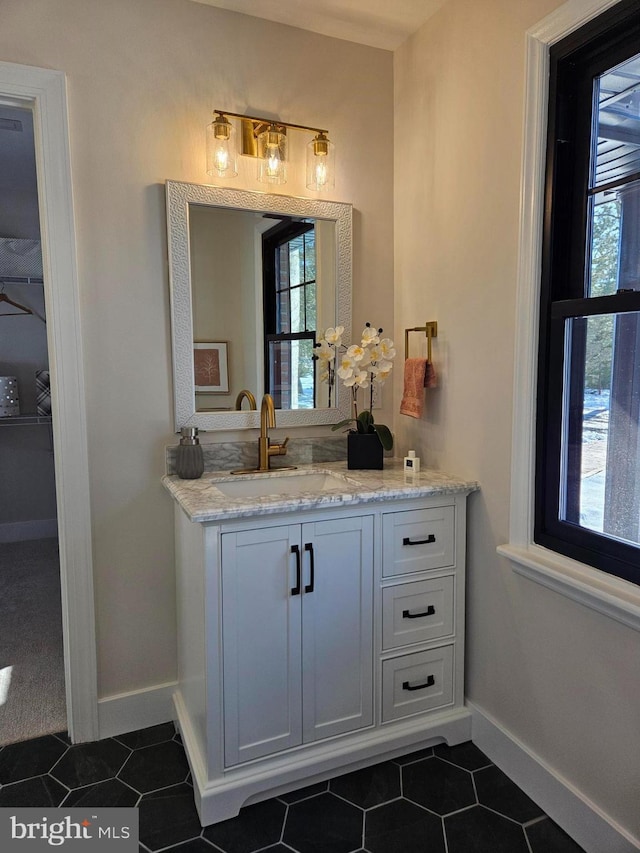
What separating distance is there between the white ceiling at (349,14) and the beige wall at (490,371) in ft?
0.20

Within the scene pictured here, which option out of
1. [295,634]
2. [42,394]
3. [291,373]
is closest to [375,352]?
[291,373]

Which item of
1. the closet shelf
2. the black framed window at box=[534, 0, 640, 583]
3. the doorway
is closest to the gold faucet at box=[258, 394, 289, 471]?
the black framed window at box=[534, 0, 640, 583]

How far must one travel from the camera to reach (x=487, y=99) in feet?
6.23

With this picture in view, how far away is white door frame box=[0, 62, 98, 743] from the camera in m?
1.89

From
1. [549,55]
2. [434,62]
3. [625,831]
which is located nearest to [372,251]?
[434,62]

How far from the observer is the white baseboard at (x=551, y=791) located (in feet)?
5.02

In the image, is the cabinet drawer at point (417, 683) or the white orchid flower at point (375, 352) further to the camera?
the white orchid flower at point (375, 352)

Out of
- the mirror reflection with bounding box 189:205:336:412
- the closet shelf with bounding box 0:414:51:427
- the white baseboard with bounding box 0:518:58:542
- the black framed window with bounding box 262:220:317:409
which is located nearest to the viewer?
the mirror reflection with bounding box 189:205:336:412

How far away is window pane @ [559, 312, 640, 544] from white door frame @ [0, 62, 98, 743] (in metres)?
1.58

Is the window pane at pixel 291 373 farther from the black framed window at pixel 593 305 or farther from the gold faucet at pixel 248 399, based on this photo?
the black framed window at pixel 593 305

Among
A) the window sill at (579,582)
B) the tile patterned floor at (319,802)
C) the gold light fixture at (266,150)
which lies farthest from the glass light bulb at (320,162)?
the tile patterned floor at (319,802)

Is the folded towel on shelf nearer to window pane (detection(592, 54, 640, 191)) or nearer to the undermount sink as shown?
the undermount sink

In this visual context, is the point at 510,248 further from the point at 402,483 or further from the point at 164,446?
the point at 164,446

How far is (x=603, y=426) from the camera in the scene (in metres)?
1.62
